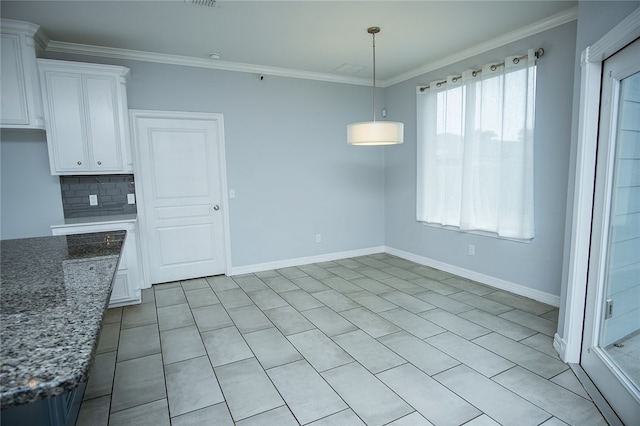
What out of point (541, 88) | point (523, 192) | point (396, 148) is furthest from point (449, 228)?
point (541, 88)

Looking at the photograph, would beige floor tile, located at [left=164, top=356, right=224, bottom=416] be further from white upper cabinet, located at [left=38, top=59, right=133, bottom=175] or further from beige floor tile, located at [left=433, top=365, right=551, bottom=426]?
white upper cabinet, located at [left=38, top=59, right=133, bottom=175]

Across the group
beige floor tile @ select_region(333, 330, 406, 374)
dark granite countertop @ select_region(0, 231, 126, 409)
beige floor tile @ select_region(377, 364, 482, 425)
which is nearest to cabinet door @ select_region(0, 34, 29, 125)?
dark granite countertop @ select_region(0, 231, 126, 409)

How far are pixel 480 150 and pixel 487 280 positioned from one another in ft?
4.86

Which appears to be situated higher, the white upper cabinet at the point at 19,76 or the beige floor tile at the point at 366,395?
the white upper cabinet at the point at 19,76

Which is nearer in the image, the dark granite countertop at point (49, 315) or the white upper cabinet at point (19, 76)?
the dark granite countertop at point (49, 315)

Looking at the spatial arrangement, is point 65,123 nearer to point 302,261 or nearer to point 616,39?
point 302,261

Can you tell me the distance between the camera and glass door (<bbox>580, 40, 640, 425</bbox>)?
6.14 ft

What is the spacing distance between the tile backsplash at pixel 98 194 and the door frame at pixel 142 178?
0.35ft

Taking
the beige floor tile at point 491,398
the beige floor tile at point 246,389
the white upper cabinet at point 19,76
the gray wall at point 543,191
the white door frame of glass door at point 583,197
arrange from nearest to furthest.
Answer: the beige floor tile at point 491,398, the beige floor tile at point 246,389, the white door frame of glass door at point 583,197, the white upper cabinet at point 19,76, the gray wall at point 543,191

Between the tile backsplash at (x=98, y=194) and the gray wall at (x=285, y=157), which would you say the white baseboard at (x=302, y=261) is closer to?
the gray wall at (x=285, y=157)

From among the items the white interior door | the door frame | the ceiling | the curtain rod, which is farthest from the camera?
the white interior door

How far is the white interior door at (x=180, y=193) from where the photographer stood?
13.0 feet

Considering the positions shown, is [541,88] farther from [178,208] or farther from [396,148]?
[178,208]

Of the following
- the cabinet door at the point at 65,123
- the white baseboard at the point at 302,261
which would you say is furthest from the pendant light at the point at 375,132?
the cabinet door at the point at 65,123
